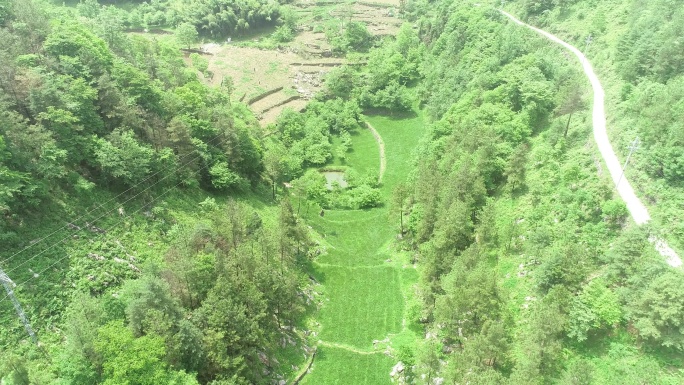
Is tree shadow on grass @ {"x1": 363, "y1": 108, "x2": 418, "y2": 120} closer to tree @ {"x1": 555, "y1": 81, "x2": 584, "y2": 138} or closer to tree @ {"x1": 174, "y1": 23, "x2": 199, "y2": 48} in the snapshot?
tree @ {"x1": 555, "y1": 81, "x2": 584, "y2": 138}

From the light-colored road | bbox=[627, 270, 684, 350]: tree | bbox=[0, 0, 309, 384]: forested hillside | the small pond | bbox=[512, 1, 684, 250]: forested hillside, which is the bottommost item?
the small pond

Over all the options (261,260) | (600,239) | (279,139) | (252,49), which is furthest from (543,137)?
(252,49)

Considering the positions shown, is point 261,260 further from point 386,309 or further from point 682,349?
point 682,349

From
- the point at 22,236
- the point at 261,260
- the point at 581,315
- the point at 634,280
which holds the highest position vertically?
the point at 634,280

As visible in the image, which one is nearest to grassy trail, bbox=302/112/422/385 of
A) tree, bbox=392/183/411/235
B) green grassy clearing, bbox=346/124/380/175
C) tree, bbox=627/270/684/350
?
tree, bbox=392/183/411/235

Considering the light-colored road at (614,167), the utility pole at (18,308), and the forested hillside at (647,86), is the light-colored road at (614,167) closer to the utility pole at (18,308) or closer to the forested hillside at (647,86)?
the forested hillside at (647,86)

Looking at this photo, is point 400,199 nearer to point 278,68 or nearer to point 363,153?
point 363,153

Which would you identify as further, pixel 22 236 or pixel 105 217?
pixel 105 217
